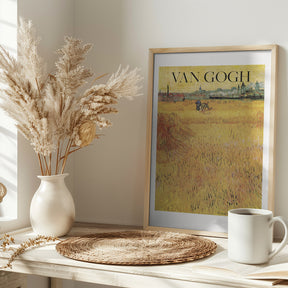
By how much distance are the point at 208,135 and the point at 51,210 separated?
1.87ft

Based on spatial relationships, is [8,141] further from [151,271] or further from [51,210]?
[151,271]

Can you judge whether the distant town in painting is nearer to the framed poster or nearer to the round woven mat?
the framed poster

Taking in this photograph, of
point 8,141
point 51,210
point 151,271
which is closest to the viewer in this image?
point 151,271

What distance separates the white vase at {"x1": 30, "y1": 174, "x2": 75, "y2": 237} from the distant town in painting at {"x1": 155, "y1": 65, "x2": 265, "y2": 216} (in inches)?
13.4

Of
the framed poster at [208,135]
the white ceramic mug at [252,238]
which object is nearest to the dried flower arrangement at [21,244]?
the framed poster at [208,135]

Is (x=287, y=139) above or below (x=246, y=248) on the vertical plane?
above

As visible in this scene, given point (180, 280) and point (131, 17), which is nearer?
point (180, 280)

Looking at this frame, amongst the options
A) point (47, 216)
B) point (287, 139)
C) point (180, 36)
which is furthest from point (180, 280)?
point (180, 36)

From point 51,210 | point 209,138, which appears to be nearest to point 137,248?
point 51,210

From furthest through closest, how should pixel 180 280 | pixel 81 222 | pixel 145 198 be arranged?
Answer: pixel 81 222
pixel 145 198
pixel 180 280

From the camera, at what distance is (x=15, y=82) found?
3.95 feet

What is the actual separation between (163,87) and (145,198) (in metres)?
0.40

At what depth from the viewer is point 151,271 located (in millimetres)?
945

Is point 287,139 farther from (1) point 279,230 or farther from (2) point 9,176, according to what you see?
(2) point 9,176
